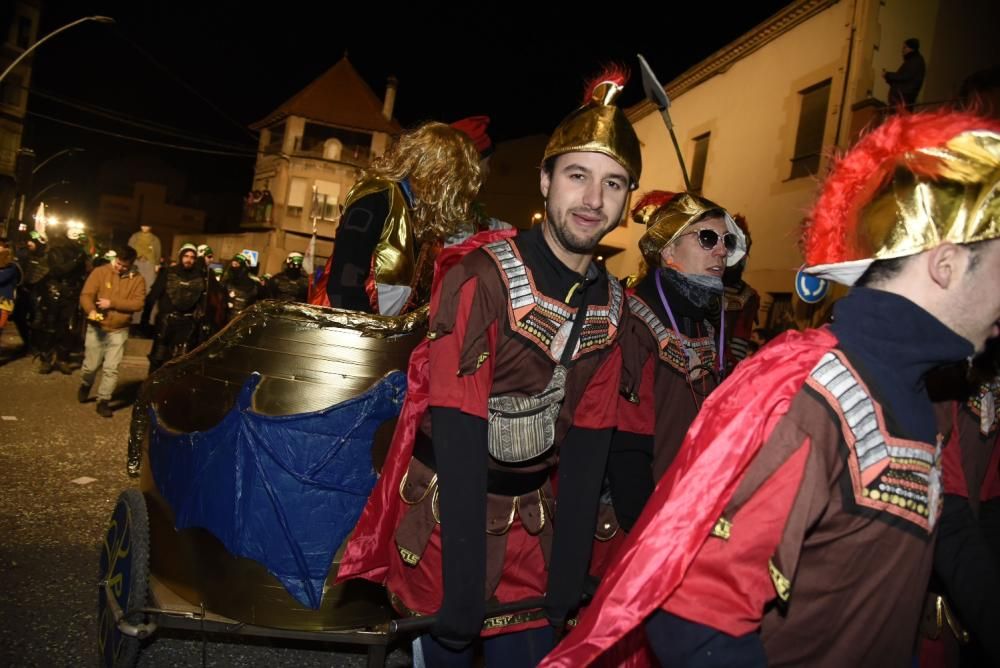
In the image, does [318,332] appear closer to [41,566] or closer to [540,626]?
[540,626]

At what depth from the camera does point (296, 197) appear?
36062mm

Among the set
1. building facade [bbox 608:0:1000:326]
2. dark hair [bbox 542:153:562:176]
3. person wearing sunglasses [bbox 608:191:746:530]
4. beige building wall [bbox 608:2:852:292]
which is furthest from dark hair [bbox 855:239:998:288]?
beige building wall [bbox 608:2:852:292]

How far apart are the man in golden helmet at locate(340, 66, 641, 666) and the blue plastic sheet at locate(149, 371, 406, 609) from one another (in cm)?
34

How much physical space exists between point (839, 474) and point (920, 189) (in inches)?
24.4

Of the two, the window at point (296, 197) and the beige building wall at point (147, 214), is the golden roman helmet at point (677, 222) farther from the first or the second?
the beige building wall at point (147, 214)

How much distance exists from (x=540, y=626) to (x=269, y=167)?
3968cm

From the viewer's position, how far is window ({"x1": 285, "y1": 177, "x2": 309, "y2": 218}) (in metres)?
35.9

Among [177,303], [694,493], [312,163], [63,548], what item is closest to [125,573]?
[63,548]

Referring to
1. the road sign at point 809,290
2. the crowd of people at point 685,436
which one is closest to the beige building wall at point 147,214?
the road sign at point 809,290

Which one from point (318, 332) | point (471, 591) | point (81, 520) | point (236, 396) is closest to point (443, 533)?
point (471, 591)

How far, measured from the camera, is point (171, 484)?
2.63 meters

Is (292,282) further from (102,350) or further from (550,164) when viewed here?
(550,164)

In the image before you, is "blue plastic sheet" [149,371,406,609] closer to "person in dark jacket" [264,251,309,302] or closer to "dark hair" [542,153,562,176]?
"dark hair" [542,153,562,176]

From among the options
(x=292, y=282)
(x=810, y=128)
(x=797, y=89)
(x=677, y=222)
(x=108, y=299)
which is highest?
(x=797, y=89)
